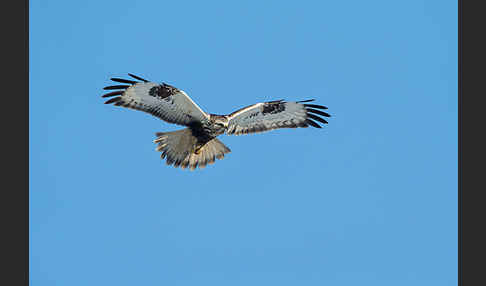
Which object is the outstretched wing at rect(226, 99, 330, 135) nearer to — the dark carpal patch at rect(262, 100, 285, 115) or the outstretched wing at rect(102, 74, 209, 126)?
the dark carpal patch at rect(262, 100, 285, 115)

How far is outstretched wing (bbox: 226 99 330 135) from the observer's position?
50.7 feet

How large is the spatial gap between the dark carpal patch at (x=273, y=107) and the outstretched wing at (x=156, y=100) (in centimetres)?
154

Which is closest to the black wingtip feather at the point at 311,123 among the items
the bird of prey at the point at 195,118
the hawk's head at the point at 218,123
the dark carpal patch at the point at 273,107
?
the bird of prey at the point at 195,118

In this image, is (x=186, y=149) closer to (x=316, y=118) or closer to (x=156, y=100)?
(x=156, y=100)

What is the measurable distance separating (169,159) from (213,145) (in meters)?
1.07

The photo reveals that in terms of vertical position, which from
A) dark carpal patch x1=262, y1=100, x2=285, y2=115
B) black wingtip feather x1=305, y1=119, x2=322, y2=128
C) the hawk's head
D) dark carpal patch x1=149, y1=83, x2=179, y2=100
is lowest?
the hawk's head

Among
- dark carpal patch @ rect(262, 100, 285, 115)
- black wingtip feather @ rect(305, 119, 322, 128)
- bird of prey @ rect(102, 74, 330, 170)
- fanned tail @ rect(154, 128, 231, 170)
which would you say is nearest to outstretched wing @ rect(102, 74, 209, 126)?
bird of prey @ rect(102, 74, 330, 170)

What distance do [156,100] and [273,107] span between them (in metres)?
2.68

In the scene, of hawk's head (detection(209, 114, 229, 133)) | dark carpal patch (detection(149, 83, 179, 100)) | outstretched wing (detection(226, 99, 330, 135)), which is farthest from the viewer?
outstretched wing (detection(226, 99, 330, 135))

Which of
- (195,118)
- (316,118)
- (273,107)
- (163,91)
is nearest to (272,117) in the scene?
(273,107)

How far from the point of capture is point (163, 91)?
14.5 metres

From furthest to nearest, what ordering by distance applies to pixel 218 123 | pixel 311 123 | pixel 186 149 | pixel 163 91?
pixel 311 123 < pixel 186 149 < pixel 218 123 < pixel 163 91

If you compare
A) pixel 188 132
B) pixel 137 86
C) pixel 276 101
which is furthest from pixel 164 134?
pixel 276 101

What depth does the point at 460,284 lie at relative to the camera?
1192 centimetres
